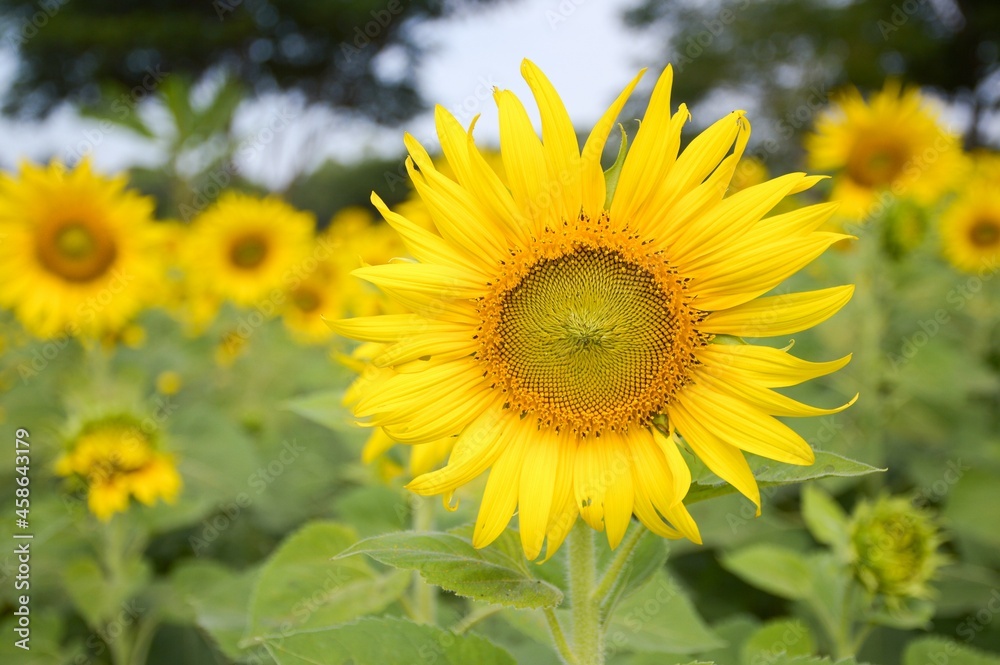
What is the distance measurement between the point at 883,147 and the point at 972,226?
1136 millimetres

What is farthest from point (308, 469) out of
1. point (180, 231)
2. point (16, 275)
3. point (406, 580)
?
point (180, 231)

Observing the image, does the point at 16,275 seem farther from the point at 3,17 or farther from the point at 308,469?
the point at 3,17

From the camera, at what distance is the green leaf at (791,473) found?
104 centimetres

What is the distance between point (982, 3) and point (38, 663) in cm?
2254

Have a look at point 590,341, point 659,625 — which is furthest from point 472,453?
point 659,625

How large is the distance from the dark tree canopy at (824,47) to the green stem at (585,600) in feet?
50.9

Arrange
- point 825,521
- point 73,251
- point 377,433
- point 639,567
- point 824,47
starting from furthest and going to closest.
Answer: point 824,47
point 73,251
point 825,521
point 377,433
point 639,567

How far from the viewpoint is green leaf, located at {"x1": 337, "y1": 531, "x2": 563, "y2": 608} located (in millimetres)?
1106

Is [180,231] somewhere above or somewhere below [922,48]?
below

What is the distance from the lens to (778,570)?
2.15m

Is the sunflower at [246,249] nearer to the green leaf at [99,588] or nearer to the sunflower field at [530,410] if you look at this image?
the sunflower field at [530,410]

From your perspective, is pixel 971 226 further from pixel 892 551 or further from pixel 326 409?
pixel 326 409

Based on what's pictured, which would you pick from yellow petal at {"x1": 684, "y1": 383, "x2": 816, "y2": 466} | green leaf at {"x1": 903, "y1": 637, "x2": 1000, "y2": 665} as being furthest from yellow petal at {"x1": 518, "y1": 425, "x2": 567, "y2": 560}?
green leaf at {"x1": 903, "y1": 637, "x2": 1000, "y2": 665}

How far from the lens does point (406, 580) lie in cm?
177
